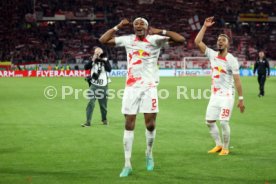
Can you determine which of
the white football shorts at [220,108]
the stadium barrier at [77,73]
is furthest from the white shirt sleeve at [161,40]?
the stadium barrier at [77,73]

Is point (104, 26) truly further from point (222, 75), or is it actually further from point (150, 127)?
point (150, 127)

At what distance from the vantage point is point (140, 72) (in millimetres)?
9211

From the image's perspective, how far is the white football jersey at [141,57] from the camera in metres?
9.21

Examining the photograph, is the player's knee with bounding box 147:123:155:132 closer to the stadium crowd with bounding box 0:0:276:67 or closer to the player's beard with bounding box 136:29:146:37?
the player's beard with bounding box 136:29:146:37

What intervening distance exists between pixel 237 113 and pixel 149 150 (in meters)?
11.4

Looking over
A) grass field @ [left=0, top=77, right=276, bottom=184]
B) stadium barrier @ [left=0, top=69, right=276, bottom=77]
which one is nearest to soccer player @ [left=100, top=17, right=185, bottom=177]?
grass field @ [left=0, top=77, right=276, bottom=184]

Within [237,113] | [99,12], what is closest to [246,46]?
[99,12]

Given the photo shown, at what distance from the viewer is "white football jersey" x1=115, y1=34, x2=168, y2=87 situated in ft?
30.2

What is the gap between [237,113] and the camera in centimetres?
2025

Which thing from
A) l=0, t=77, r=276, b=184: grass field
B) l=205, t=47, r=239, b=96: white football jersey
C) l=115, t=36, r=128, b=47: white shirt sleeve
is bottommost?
l=0, t=77, r=276, b=184: grass field

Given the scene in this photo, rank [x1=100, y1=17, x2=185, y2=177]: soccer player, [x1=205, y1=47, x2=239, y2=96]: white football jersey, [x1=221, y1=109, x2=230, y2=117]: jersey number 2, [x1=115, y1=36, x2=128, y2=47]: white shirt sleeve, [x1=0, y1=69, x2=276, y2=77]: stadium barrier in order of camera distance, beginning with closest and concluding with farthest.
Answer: [x1=100, y1=17, x2=185, y2=177]: soccer player → [x1=115, y1=36, x2=128, y2=47]: white shirt sleeve → [x1=221, y1=109, x2=230, y2=117]: jersey number 2 → [x1=205, y1=47, x2=239, y2=96]: white football jersey → [x1=0, y1=69, x2=276, y2=77]: stadium barrier

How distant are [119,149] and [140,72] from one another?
3.12m

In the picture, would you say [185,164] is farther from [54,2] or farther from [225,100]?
[54,2]

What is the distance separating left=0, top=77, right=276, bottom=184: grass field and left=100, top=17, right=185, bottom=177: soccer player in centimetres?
95
